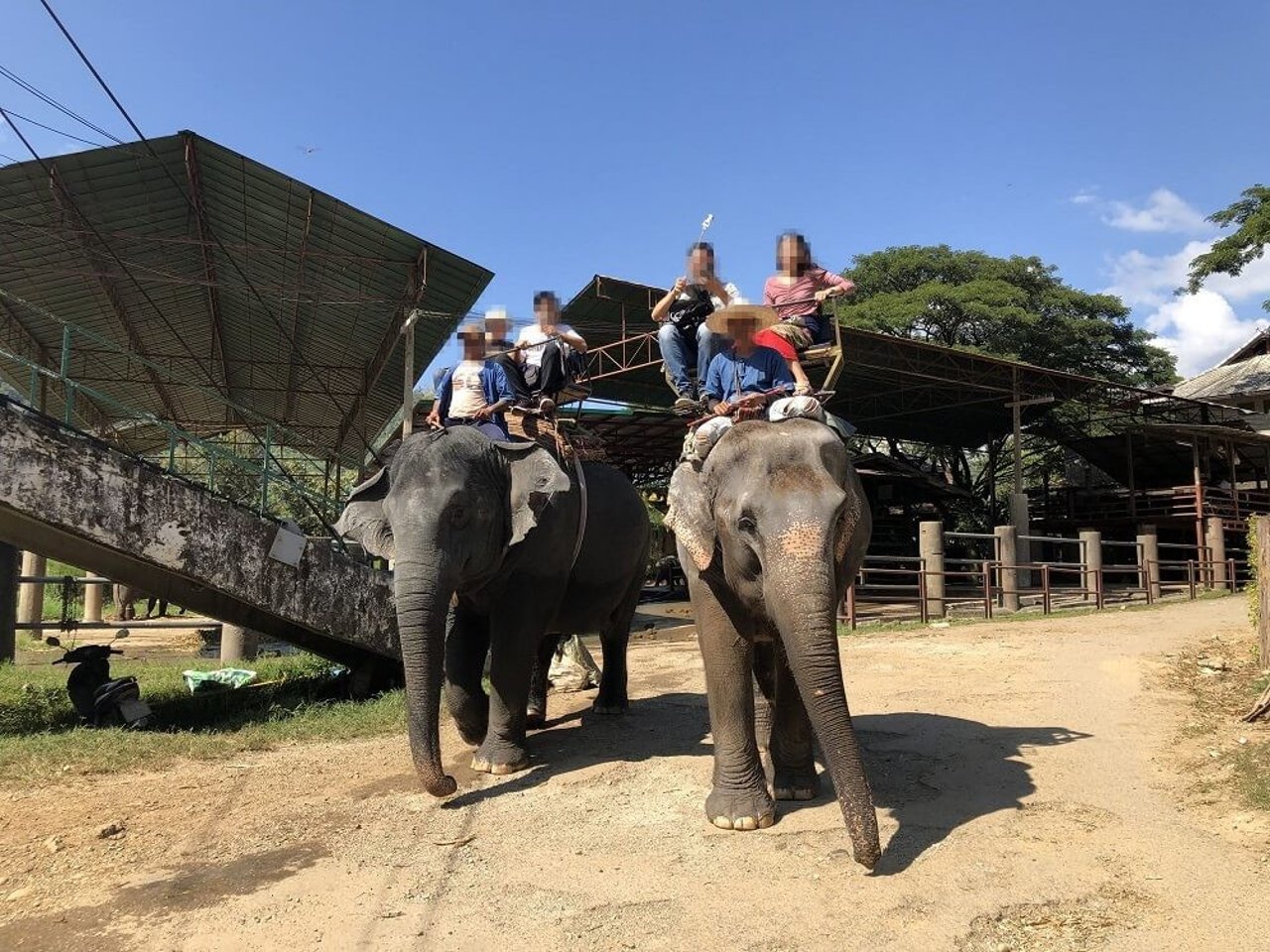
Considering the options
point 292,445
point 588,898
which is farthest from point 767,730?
point 292,445

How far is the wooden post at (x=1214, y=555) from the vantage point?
22.2 metres

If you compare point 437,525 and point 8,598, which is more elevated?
point 437,525

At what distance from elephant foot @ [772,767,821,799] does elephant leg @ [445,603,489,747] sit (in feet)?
7.46

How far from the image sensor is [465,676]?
6.48 m

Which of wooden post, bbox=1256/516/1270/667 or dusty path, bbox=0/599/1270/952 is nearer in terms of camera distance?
dusty path, bbox=0/599/1270/952

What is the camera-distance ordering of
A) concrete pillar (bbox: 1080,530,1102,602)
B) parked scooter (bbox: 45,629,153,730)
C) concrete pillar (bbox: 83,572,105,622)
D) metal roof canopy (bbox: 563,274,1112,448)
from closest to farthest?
parked scooter (bbox: 45,629,153,730) < concrete pillar (bbox: 1080,530,1102,602) < concrete pillar (bbox: 83,572,105,622) < metal roof canopy (bbox: 563,274,1112,448)

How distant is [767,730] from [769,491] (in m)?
2.11

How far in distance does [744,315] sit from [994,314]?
28.1m

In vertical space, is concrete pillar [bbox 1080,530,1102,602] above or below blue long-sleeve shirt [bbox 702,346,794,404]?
below

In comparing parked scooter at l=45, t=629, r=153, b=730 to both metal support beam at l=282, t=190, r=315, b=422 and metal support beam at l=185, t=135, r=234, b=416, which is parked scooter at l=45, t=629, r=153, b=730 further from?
metal support beam at l=282, t=190, r=315, b=422

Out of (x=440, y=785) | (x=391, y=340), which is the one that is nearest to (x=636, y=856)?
(x=440, y=785)

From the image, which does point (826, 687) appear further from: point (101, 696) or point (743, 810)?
point (101, 696)

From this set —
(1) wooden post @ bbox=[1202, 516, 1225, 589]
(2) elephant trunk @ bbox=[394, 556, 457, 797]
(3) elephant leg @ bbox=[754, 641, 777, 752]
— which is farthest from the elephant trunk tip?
(1) wooden post @ bbox=[1202, 516, 1225, 589]

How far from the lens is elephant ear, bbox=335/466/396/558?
589 centimetres
